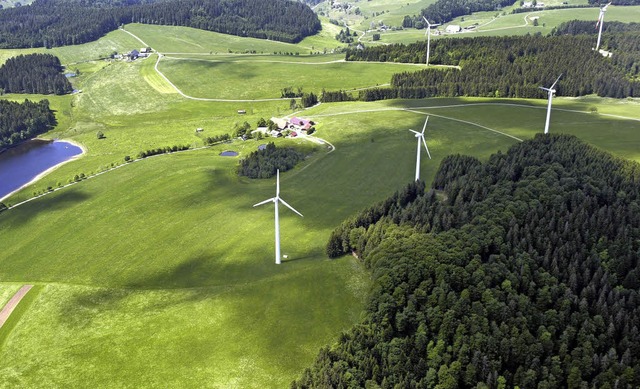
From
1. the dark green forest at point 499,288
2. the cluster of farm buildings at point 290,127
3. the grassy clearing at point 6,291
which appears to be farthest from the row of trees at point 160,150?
the dark green forest at point 499,288

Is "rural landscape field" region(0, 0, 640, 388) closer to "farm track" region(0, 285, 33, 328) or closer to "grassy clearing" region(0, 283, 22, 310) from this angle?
"grassy clearing" region(0, 283, 22, 310)

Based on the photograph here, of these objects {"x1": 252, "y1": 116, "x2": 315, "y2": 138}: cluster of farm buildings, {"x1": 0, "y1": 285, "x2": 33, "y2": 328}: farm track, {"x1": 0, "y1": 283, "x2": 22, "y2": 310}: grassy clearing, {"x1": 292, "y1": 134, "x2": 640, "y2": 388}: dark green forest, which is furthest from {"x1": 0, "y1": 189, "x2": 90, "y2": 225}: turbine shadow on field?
{"x1": 292, "y1": 134, "x2": 640, "y2": 388}: dark green forest

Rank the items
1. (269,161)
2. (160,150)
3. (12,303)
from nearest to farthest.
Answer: (12,303) < (269,161) < (160,150)

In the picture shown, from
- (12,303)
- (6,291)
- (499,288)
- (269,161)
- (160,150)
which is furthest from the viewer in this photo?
(160,150)

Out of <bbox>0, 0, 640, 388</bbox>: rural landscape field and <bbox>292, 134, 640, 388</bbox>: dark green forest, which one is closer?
<bbox>292, 134, 640, 388</bbox>: dark green forest

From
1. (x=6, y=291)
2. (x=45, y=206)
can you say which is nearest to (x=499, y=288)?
(x=6, y=291)

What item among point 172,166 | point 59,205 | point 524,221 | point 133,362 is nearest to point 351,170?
point 172,166

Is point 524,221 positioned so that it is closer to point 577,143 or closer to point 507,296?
point 507,296

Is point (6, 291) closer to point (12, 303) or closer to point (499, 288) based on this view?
point (12, 303)
